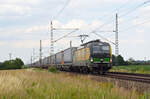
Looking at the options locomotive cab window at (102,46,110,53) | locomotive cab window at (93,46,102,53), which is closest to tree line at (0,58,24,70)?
locomotive cab window at (102,46,110,53)

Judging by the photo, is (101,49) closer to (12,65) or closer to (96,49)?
(96,49)

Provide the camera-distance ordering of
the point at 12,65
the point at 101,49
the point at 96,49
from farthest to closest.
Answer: the point at 12,65 → the point at 101,49 → the point at 96,49

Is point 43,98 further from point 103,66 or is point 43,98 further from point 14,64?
point 14,64

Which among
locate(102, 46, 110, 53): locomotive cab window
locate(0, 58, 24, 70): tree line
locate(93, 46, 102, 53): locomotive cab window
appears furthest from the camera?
locate(0, 58, 24, 70): tree line

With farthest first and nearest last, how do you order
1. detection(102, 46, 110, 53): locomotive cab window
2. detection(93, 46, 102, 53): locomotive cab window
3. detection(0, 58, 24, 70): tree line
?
detection(0, 58, 24, 70): tree line → detection(102, 46, 110, 53): locomotive cab window → detection(93, 46, 102, 53): locomotive cab window

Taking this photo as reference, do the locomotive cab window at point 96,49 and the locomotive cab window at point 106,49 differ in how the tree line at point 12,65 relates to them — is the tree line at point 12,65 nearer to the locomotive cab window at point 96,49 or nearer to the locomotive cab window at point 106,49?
the locomotive cab window at point 106,49

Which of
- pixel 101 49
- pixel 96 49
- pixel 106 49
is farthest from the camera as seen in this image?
pixel 106 49

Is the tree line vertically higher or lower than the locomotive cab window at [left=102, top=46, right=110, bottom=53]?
lower

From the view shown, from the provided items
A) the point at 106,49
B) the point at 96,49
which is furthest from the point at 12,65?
the point at 96,49

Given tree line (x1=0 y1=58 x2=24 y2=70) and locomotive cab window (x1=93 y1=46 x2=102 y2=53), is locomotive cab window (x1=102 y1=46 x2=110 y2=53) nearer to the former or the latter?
locomotive cab window (x1=93 y1=46 x2=102 y2=53)

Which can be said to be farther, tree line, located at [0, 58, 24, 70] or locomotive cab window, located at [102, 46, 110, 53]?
tree line, located at [0, 58, 24, 70]

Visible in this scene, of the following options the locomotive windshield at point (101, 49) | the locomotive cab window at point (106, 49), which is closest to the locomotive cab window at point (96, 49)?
the locomotive windshield at point (101, 49)

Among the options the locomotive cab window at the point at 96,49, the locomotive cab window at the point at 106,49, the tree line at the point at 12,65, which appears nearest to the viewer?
the locomotive cab window at the point at 96,49

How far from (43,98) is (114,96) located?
7.63ft
